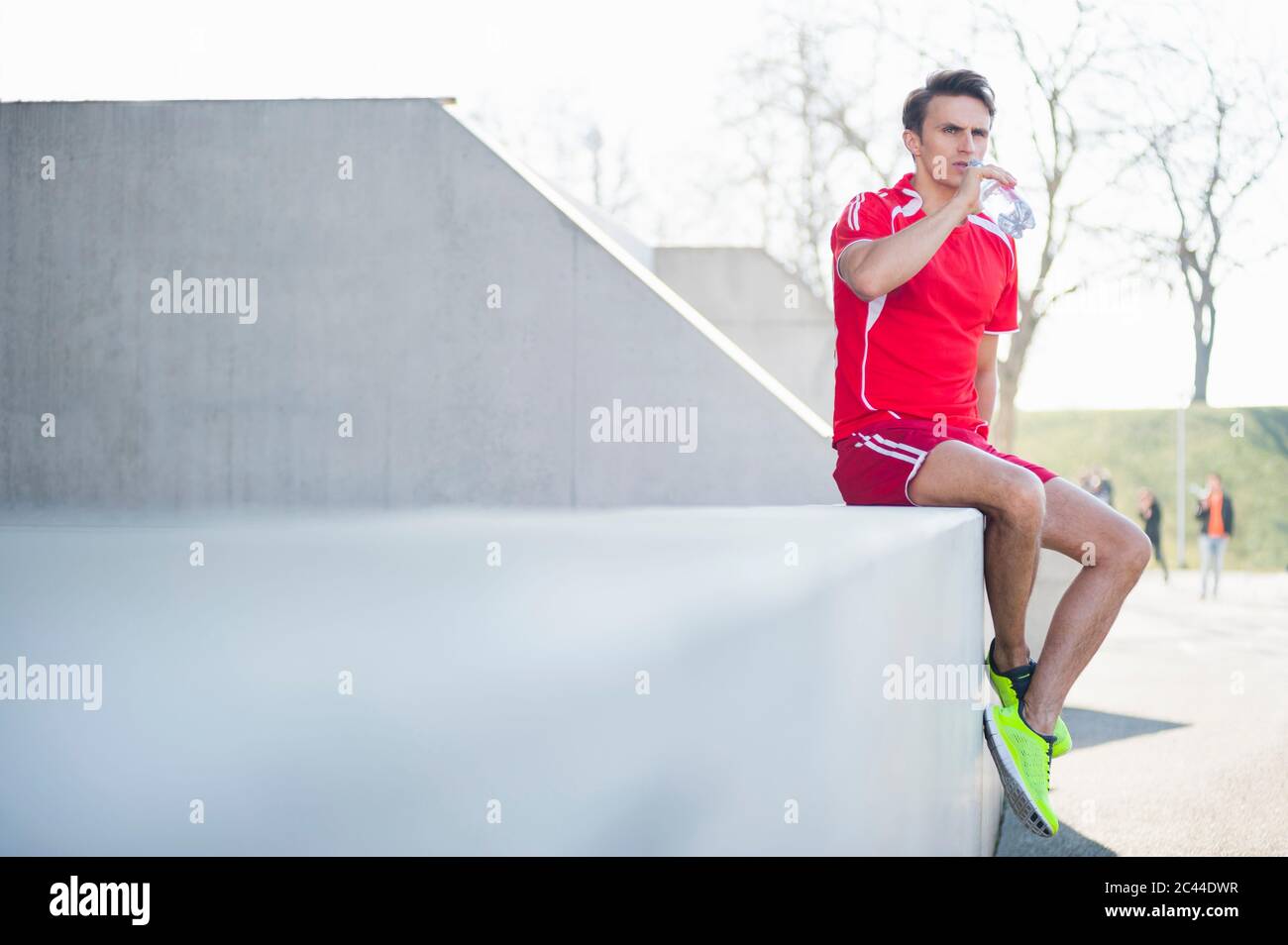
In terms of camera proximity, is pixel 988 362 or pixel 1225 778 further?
pixel 1225 778

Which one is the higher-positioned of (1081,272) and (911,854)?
(1081,272)

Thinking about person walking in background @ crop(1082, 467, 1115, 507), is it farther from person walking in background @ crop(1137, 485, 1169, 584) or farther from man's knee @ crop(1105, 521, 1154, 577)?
man's knee @ crop(1105, 521, 1154, 577)

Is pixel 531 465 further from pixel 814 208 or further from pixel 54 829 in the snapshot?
pixel 814 208

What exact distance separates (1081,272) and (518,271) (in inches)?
602

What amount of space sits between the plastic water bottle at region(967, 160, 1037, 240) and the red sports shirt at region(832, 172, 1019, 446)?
12 cm

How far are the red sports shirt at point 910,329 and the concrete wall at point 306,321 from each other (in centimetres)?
384

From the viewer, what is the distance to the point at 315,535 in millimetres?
1716

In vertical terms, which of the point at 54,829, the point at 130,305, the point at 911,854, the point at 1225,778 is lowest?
the point at 1225,778

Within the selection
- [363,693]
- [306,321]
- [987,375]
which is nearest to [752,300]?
[306,321]

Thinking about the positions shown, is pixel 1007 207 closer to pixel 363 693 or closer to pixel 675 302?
pixel 363 693

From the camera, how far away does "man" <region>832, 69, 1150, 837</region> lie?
3186 millimetres

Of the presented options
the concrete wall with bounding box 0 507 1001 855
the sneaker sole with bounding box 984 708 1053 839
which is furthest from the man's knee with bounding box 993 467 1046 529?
the concrete wall with bounding box 0 507 1001 855

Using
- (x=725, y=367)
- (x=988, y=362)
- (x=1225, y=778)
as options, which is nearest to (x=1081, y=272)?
(x=725, y=367)
